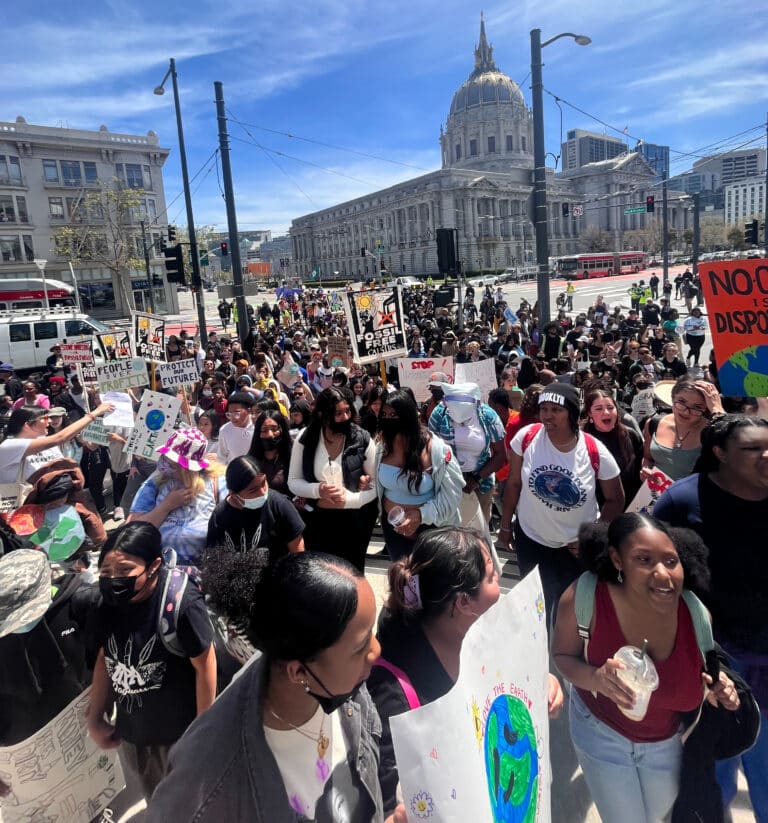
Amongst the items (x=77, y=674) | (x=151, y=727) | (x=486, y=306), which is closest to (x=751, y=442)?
(x=151, y=727)

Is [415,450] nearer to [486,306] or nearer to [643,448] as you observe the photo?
[643,448]

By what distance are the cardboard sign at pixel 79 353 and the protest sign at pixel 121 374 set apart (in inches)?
48.3

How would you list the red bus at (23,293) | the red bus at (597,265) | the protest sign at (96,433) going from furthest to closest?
the red bus at (597,265)
the red bus at (23,293)
the protest sign at (96,433)

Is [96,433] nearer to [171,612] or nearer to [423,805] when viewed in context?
[171,612]

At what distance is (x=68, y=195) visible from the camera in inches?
1774

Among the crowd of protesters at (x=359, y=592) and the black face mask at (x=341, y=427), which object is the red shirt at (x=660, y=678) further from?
the black face mask at (x=341, y=427)

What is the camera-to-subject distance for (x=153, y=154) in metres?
47.5

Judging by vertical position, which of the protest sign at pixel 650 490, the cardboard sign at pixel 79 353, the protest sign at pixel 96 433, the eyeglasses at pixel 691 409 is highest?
the cardboard sign at pixel 79 353

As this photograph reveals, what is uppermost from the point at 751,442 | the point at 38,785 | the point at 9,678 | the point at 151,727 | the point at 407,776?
the point at 751,442

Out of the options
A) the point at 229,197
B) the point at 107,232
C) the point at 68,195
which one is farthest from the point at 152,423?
the point at 68,195

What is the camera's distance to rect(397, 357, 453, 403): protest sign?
22.8 ft

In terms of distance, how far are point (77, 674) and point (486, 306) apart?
27883mm

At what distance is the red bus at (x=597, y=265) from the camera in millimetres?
59844

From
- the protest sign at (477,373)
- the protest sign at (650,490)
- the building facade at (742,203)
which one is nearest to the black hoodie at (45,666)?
the protest sign at (650,490)
